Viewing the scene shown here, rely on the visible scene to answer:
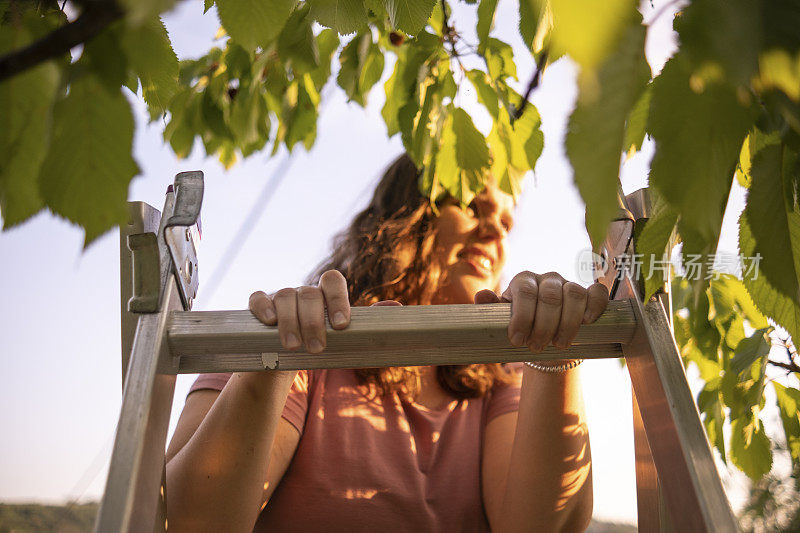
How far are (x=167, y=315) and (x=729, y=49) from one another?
0.49 metres

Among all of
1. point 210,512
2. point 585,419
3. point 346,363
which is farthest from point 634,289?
point 210,512

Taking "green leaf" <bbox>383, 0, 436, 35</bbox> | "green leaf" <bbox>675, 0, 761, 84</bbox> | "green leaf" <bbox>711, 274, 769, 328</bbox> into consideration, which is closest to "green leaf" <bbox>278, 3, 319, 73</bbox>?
"green leaf" <bbox>383, 0, 436, 35</bbox>

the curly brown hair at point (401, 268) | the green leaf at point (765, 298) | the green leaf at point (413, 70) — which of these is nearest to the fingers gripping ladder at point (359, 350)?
the green leaf at point (765, 298)

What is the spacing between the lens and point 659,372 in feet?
1.86

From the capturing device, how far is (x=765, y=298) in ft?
1.61

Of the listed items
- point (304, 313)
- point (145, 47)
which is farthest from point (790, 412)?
point (145, 47)

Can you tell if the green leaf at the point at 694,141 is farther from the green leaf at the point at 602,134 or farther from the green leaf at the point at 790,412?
the green leaf at the point at 790,412

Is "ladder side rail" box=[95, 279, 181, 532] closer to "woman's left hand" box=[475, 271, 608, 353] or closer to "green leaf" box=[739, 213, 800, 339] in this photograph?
"woman's left hand" box=[475, 271, 608, 353]

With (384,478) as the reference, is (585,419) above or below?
above

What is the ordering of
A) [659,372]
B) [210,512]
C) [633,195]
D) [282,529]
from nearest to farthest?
[659,372] → [633,195] → [210,512] → [282,529]

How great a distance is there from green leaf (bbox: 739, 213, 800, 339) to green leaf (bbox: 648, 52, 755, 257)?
0.19 m

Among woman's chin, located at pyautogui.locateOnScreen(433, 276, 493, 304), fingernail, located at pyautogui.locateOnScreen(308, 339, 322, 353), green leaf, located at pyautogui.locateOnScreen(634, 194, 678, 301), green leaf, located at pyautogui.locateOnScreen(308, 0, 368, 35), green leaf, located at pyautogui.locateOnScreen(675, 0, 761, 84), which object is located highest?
green leaf, located at pyautogui.locateOnScreen(308, 0, 368, 35)

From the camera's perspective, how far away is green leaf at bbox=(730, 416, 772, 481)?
1.01 metres

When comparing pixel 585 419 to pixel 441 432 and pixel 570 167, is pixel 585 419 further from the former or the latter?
pixel 570 167
